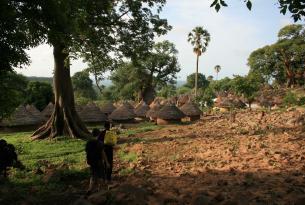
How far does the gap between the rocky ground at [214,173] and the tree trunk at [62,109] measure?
6369 millimetres

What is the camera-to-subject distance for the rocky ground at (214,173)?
809cm

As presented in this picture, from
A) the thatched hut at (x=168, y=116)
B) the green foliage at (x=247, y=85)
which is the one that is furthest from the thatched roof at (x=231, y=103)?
the thatched hut at (x=168, y=116)

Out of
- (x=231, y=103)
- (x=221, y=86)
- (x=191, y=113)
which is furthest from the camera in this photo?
(x=221, y=86)

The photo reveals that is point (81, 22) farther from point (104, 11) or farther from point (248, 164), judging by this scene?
point (248, 164)

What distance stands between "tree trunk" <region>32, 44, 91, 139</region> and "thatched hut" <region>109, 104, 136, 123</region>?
45.3 ft

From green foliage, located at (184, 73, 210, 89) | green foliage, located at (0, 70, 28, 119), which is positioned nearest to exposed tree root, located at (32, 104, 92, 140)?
green foliage, located at (0, 70, 28, 119)

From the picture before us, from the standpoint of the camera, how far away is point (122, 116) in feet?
123

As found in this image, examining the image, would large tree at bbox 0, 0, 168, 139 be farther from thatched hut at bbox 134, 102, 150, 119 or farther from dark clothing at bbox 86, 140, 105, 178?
thatched hut at bbox 134, 102, 150, 119

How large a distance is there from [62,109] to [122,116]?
1482 cm

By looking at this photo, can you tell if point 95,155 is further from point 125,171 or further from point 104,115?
point 104,115

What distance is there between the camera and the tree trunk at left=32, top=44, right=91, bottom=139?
896 inches

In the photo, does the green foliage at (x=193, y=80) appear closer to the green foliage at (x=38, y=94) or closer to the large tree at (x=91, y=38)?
the green foliage at (x=38, y=94)

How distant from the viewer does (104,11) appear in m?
20.0

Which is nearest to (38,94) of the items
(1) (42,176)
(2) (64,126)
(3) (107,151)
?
(2) (64,126)
